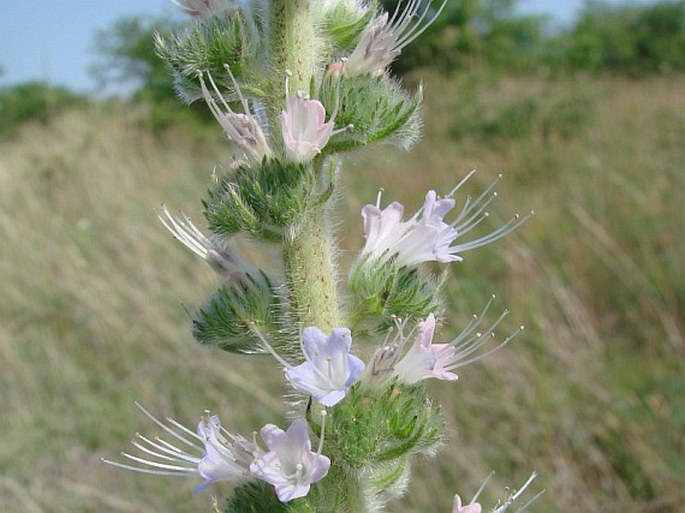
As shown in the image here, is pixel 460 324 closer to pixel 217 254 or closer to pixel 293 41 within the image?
pixel 217 254

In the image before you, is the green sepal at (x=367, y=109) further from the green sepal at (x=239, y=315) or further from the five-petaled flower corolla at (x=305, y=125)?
the green sepal at (x=239, y=315)

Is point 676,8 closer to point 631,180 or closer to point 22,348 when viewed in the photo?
point 631,180

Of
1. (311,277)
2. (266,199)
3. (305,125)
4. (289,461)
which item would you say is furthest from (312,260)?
(289,461)

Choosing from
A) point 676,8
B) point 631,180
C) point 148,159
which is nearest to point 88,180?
point 148,159

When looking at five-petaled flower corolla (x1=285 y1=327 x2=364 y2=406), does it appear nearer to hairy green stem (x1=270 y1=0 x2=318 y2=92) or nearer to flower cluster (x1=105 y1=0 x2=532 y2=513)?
flower cluster (x1=105 y1=0 x2=532 y2=513)

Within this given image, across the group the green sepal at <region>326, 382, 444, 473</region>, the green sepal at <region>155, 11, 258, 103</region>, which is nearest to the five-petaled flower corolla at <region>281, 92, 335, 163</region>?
the green sepal at <region>155, 11, 258, 103</region>

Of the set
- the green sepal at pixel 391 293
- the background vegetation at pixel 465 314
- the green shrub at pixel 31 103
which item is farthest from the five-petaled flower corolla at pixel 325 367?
the green shrub at pixel 31 103

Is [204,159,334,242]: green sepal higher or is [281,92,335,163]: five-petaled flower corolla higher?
[281,92,335,163]: five-petaled flower corolla
